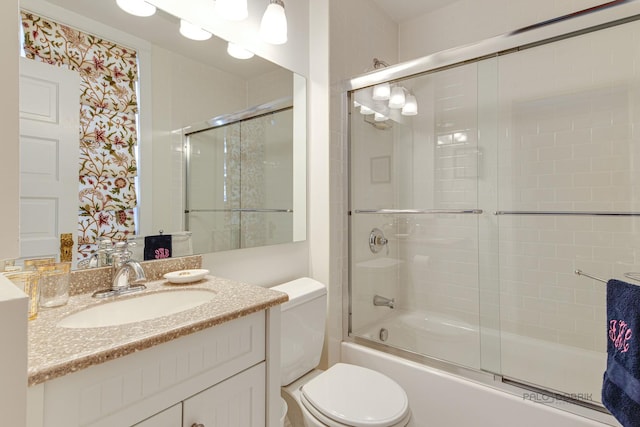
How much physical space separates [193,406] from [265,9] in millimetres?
1709

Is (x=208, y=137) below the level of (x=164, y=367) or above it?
above

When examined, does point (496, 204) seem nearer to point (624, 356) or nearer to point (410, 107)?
point (410, 107)

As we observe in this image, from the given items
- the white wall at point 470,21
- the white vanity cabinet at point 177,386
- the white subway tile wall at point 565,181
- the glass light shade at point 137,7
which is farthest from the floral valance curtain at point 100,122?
the white wall at point 470,21

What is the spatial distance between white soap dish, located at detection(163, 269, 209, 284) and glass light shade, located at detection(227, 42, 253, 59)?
1.00 m

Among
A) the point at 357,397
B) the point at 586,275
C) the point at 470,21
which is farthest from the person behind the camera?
the point at 470,21

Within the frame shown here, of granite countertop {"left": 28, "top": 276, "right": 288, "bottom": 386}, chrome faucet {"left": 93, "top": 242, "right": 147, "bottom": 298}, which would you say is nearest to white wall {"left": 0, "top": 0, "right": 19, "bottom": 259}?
granite countertop {"left": 28, "top": 276, "right": 288, "bottom": 386}

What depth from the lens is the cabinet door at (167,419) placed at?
0.70 meters

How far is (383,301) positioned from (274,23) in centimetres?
172

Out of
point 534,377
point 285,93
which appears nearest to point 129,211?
point 285,93

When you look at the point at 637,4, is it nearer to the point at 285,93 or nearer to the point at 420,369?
the point at 285,93

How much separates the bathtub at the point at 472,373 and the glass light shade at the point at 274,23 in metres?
1.70

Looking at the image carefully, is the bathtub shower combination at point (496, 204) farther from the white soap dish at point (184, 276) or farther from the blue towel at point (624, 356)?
the white soap dish at point (184, 276)

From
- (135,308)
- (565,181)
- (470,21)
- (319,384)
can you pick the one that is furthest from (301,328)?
(470,21)

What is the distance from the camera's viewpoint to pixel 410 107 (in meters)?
2.00
